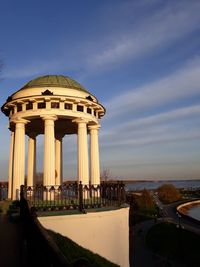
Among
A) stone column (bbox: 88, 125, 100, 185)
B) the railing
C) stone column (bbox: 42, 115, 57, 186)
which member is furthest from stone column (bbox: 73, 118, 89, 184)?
the railing

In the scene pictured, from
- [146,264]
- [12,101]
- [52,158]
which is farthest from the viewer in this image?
[146,264]

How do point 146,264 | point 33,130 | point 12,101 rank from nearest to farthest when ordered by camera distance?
point 12,101, point 33,130, point 146,264

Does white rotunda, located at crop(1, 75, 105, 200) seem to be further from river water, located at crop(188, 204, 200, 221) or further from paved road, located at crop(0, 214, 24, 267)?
river water, located at crop(188, 204, 200, 221)

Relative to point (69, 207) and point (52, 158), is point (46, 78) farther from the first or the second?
point (69, 207)

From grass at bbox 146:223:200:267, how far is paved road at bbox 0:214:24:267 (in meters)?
28.0

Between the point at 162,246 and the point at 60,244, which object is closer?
the point at 60,244

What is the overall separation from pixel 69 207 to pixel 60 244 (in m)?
2.66

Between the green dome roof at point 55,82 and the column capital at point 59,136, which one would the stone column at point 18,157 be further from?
the column capital at point 59,136

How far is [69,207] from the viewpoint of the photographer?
50.6 feet

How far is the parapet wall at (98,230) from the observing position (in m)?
14.3

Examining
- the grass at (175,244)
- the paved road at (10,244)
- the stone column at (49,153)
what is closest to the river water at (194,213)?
the grass at (175,244)

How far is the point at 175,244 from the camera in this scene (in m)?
44.9

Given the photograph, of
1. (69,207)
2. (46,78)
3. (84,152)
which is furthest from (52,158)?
(46,78)

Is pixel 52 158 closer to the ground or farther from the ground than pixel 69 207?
farther from the ground
